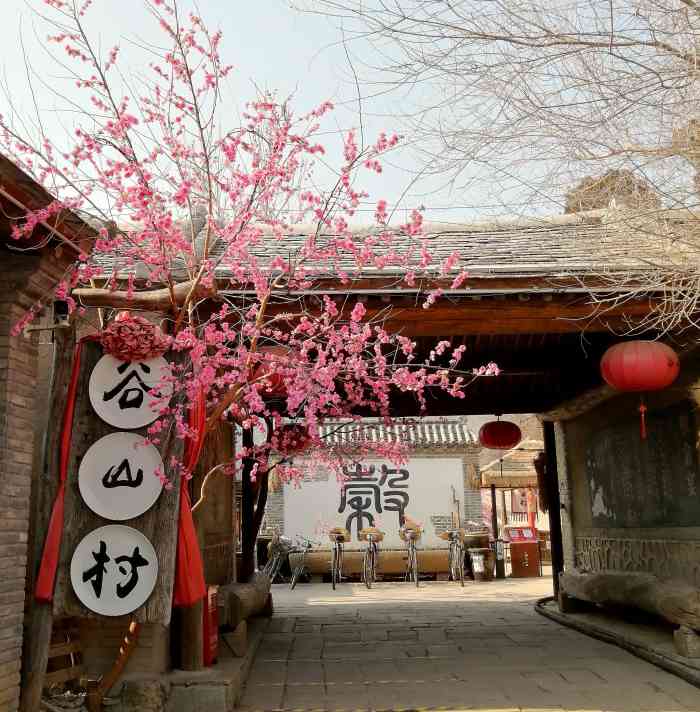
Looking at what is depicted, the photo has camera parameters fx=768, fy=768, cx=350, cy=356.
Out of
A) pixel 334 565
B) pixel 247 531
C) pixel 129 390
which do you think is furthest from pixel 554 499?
pixel 129 390

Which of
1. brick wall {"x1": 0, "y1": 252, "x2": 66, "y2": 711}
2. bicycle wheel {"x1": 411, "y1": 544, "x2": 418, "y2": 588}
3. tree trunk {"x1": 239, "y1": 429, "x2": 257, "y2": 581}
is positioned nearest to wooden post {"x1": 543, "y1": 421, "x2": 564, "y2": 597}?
tree trunk {"x1": 239, "y1": 429, "x2": 257, "y2": 581}

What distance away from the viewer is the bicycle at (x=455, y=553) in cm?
1602

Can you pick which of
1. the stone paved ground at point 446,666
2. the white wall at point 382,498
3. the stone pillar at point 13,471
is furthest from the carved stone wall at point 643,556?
the white wall at point 382,498

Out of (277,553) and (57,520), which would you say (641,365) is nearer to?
(57,520)

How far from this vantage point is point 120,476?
4.66 meters

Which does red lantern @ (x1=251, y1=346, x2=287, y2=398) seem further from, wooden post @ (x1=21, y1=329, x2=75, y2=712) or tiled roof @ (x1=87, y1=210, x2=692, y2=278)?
wooden post @ (x1=21, y1=329, x2=75, y2=712)

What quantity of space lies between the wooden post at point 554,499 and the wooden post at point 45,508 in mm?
7881

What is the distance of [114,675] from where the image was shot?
199 inches

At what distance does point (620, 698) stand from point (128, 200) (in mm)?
5064

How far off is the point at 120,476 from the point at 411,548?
12.4 meters

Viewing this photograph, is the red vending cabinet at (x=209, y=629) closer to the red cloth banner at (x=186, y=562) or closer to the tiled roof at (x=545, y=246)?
the red cloth banner at (x=186, y=562)

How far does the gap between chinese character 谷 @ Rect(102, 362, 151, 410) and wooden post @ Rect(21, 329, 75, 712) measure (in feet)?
1.00

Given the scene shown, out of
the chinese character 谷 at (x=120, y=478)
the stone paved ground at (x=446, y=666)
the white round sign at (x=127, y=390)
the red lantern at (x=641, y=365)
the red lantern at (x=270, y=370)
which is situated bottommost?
the stone paved ground at (x=446, y=666)

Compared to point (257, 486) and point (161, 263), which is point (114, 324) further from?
point (257, 486)
